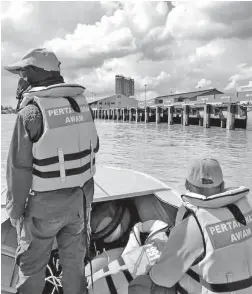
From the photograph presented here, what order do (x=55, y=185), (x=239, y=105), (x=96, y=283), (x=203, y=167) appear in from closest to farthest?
(x=203, y=167)
(x=55, y=185)
(x=96, y=283)
(x=239, y=105)

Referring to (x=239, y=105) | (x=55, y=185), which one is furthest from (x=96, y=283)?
(x=239, y=105)

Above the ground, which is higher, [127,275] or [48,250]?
[48,250]

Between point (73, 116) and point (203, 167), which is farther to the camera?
point (73, 116)

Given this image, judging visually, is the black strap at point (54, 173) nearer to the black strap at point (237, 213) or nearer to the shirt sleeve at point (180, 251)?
the shirt sleeve at point (180, 251)

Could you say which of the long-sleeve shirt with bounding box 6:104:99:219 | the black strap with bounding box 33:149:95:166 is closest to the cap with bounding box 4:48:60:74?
the long-sleeve shirt with bounding box 6:104:99:219

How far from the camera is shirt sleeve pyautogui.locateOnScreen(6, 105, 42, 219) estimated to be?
1.65 m

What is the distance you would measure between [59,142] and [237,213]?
39.4 inches

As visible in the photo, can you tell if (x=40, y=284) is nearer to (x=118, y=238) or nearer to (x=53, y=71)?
(x=53, y=71)

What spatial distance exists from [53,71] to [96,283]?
1392 mm

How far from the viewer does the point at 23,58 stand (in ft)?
6.02

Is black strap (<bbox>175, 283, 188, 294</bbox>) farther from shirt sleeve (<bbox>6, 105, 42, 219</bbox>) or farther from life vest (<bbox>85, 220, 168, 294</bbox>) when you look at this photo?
shirt sleeve (<bbox>6, 105, 42, 219</bbox>)

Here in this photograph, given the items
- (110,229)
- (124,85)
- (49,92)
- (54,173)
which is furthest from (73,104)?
(124,85)

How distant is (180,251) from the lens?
1.55 m

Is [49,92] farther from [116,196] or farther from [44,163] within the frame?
[116,196]
